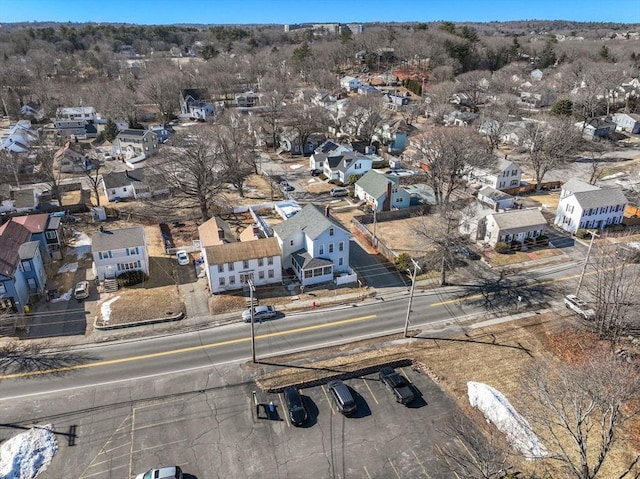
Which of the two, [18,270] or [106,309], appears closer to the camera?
[106,309]

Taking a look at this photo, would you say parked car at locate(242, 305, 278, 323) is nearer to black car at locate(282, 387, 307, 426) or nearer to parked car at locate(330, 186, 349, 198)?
black car at locate(282, 387, 307, 426)

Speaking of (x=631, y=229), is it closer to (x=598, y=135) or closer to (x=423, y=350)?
(x=423, y=350)

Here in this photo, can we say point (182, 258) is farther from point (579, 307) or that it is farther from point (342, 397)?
point (579, 307)

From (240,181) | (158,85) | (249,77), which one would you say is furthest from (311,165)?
(249,77)

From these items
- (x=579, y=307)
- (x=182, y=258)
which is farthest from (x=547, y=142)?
(x=182, y=258)

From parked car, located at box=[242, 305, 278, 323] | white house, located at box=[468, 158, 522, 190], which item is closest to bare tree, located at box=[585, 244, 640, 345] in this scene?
parked car, located at box=[242, 305, 278, 323]

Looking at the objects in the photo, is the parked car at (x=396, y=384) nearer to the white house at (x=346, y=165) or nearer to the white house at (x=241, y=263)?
the white house at (x=241, y=263)

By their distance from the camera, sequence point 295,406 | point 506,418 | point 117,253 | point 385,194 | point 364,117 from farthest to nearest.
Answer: point 364,117, point 385,194, point 117,253, point 295,406, point 506,418
